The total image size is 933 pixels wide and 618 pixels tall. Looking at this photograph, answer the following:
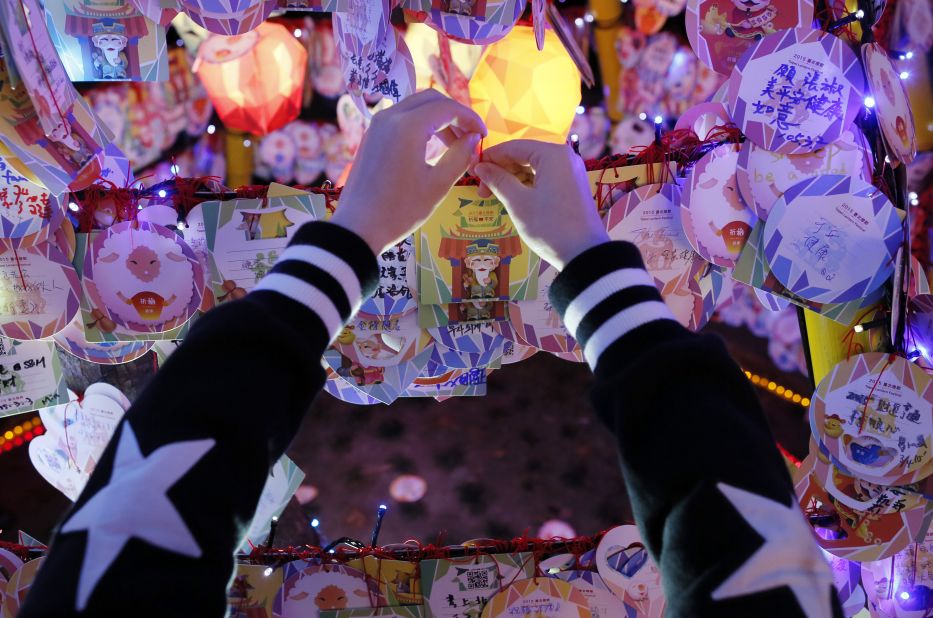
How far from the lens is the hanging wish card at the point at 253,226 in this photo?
3.62 feet

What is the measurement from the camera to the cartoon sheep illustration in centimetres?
109

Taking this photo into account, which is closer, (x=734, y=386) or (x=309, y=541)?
(x=734, y=386)

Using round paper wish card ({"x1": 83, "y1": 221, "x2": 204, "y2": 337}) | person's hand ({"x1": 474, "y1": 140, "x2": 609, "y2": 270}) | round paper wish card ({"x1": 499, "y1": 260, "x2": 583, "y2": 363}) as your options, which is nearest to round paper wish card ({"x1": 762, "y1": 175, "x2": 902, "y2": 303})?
round paper wish card ({"x1": 499, "y1": 260, "x2": 583, "y2": 363})

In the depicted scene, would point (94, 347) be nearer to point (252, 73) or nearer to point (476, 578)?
point (476, 578)

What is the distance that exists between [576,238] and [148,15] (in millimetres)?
757

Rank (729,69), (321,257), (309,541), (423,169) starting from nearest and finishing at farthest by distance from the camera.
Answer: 1. (321,257)
2. (423,169)
3. (729,69)
4. (309,541)

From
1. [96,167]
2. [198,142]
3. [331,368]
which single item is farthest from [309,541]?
[198,142]

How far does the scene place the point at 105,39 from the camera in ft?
3.67

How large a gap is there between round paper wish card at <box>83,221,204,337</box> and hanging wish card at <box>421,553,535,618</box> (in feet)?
2.00

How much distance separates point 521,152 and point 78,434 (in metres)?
1.09

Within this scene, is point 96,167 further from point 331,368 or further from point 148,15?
point 331,368

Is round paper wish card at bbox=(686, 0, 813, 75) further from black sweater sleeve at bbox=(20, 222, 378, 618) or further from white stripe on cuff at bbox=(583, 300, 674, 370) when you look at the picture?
black sweater sleeve at bbox=(20, 222, 378, 618)


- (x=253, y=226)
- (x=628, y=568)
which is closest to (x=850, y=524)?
(x=628, y=568)

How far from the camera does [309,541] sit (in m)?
2.37
